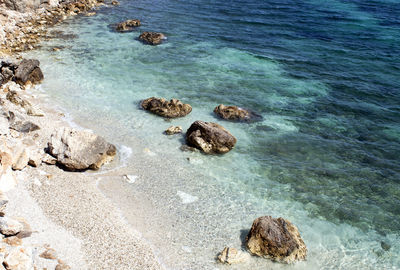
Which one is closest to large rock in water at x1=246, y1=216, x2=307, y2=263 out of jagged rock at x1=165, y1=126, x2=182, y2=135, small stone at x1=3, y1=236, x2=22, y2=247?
small stone at x1=3, y1=236, x2=22, y2=247

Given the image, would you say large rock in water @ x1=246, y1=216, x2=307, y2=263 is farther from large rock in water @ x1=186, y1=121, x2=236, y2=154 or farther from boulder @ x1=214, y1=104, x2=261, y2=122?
boulder @ x1=214, y1=104, x2=261, y2=122

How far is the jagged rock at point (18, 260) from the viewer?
8672 millimetres

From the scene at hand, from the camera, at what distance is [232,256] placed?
10.9 metres

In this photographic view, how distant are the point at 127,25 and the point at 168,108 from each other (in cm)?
1775

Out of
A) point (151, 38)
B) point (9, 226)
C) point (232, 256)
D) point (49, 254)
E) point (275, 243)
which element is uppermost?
point (151, 38)

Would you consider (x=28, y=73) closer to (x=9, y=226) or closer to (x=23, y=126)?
(x=23, y=126)

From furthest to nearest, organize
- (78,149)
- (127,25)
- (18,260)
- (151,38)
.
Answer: (127,25) → (151,38) → (78,149) → (18,260)

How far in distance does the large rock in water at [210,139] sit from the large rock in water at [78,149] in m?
3.90

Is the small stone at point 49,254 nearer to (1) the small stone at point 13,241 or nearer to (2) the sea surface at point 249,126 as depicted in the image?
(1) the small stone at point 13,241

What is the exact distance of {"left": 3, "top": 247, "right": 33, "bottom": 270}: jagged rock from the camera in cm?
867

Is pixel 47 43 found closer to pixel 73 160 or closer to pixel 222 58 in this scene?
pixel 222 58

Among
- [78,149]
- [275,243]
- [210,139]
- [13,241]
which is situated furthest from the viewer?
[210,139]

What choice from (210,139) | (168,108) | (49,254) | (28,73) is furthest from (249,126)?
(28,73)

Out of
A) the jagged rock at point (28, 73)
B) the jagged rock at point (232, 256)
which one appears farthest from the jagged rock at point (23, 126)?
the jagged rock at point (232, 256)
